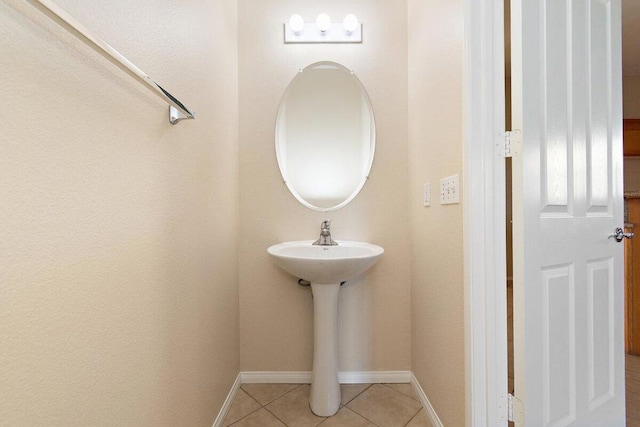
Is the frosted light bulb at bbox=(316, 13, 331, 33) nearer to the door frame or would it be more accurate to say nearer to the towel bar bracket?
the door frame

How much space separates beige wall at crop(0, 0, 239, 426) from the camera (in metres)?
0.44

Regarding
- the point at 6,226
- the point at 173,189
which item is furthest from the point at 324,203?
the point at 6,226

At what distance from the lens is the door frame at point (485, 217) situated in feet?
3.10

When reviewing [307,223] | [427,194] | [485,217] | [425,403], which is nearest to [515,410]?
[425,403]

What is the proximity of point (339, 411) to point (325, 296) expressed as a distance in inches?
22.2

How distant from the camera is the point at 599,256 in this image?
109 centimetres

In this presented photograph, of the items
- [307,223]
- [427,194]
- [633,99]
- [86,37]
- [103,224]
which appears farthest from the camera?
[633,99]

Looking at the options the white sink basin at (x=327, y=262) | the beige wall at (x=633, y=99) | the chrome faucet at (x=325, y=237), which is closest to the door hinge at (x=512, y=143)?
the white sink basin at (x=327, y=262)

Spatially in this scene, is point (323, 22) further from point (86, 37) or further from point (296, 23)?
point (86, 37)

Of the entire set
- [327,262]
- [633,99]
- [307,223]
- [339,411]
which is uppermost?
[633,99]

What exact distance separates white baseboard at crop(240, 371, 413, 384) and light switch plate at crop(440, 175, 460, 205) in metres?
1.08

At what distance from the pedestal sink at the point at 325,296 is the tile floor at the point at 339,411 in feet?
0.23

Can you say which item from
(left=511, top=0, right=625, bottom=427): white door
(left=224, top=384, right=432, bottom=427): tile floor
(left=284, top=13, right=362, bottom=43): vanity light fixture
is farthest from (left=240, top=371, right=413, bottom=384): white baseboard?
(left=284, top=13, right=362, bottom=43): vanity light fixture

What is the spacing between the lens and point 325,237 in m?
1.52
